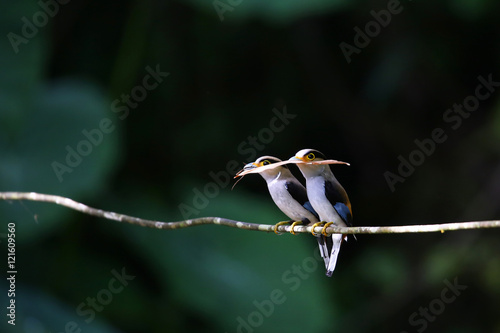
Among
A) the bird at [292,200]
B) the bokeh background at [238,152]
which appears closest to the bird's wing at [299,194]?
the bird at [292,200]

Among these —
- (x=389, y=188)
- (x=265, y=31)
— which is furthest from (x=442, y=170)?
(x=265, y=31)

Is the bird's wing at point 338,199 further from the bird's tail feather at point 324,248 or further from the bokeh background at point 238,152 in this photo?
the bokeh background at point 238,152

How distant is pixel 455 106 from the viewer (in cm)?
514

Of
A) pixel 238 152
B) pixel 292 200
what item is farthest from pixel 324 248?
pixel 238 152

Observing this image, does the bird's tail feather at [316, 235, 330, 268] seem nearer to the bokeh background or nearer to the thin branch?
the thin branch

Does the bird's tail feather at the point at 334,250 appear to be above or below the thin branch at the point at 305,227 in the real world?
below

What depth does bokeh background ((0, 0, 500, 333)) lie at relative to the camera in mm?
4039

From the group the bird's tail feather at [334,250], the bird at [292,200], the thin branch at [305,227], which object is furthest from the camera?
the bird at [292,200]

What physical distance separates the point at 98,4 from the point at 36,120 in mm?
1237

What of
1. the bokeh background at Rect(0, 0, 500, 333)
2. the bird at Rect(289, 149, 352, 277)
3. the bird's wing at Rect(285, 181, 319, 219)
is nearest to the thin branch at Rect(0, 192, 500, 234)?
the bird at Rect(289, 149, 352, 277)

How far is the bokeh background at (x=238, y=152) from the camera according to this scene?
404 centimetres

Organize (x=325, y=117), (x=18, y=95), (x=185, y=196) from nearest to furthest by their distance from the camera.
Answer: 1. (x=18, y=95)
2. (x=185, y=196)
3. (x=325, y=117)

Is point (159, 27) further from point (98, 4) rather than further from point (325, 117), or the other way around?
point (325, 117)

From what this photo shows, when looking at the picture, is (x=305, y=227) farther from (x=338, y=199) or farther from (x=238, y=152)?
(x=238, y=152)
